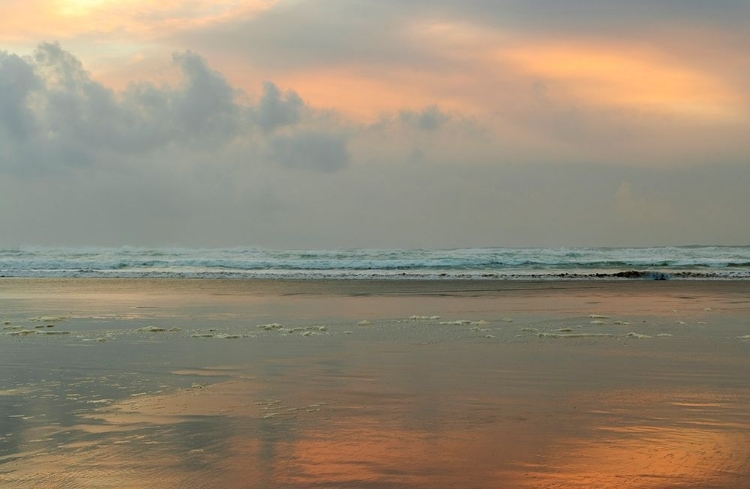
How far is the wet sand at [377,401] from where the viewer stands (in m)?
4.77

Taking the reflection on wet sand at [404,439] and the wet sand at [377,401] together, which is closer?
the reflection on wet sand at [404,439]

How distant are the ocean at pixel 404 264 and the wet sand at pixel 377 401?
65.1 ft

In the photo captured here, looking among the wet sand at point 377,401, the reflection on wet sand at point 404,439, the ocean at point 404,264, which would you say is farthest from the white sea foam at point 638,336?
the ocean at point 404,264

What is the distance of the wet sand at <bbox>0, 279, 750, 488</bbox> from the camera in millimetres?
4773

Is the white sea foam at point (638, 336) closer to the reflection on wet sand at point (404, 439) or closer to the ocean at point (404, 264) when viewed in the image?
the reflection on wet sand at point (404, 439)

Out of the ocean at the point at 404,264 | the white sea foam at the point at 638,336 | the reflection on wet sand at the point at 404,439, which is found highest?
the ocean at the point at 404,264

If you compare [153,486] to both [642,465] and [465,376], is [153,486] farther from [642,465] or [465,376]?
[465,376]

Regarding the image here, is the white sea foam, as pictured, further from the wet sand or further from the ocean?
the ocean

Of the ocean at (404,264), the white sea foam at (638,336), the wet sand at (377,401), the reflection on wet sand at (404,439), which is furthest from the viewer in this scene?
the ocean at (404,264)

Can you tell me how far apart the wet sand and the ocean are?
19.8 m

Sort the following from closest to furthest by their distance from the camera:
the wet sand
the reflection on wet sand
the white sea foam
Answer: the reflection on wet sand
the wet sand
the white sea foam

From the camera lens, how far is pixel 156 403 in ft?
22.4

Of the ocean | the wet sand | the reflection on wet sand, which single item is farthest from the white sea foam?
the ocean

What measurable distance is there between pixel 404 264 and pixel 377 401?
35.8 meters
